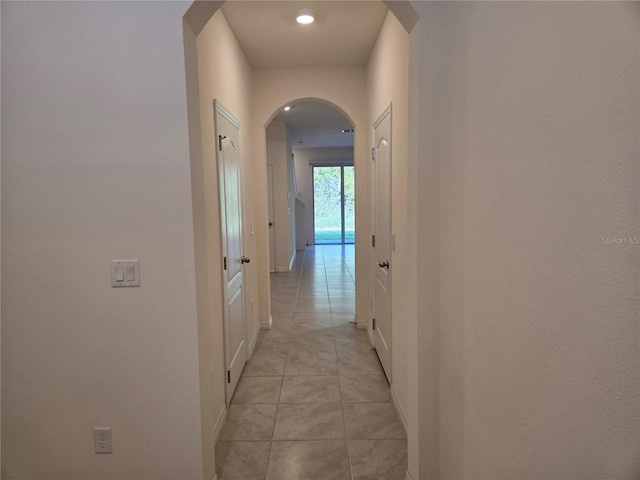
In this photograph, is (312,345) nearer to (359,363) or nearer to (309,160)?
(359,363)

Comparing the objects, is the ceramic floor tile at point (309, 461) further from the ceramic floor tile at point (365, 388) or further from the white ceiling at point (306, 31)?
the white ceiling at point (306, 31)

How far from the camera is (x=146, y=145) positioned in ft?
5.32

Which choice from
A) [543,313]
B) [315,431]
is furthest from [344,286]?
[543,313]

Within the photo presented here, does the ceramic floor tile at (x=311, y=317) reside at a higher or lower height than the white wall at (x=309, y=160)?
lower

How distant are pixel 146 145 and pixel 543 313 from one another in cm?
147

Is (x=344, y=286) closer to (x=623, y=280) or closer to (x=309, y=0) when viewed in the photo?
(x=309, y=0)

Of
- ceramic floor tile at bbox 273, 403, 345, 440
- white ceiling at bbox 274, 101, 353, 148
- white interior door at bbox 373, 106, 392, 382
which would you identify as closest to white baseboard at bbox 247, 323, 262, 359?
ceramic floor tile at bbox 273, 403, 345, 440

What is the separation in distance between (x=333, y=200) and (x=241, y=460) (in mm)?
9659

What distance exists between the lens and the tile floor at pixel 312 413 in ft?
7.17

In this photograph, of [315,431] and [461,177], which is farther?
[315,431]


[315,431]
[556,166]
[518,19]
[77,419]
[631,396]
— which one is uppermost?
[518,19]

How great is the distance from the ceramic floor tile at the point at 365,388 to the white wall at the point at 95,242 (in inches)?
56.1

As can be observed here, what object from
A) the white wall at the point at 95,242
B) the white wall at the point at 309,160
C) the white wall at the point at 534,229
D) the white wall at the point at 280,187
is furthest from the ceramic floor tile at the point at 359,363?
the white wall at the point at 309,160

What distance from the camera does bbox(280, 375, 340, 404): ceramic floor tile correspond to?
2.89 meters
